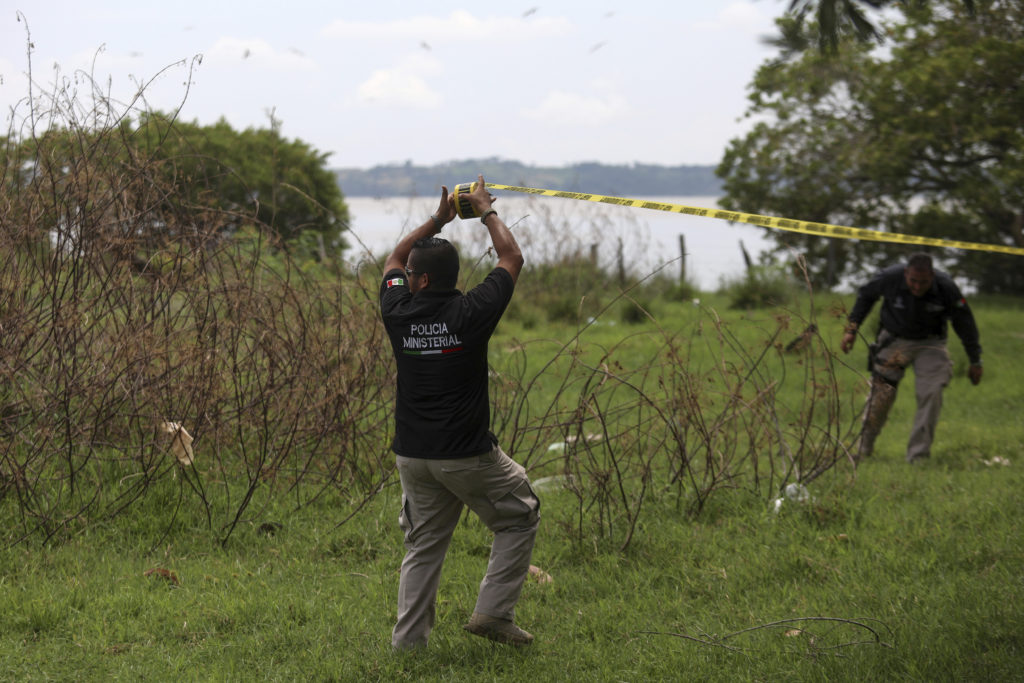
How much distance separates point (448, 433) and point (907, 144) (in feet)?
54.2

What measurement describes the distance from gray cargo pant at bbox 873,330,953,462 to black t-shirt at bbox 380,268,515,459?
5231 mm

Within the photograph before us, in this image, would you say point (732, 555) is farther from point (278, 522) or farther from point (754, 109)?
point (754, 109)

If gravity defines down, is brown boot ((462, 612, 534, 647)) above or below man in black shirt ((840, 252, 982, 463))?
below

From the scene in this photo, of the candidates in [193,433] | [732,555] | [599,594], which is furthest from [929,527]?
[193,433]

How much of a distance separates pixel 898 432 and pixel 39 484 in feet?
25.9

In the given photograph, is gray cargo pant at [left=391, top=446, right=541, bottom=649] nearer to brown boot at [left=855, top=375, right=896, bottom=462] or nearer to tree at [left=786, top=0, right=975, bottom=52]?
tree at [left=786, top=0, right=975, bottom=52]

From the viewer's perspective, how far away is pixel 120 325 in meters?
6.43

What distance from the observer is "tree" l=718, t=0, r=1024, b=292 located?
55.0 feet

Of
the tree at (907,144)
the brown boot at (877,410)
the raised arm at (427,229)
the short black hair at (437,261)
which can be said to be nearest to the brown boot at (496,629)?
the short black hair at (437,261)

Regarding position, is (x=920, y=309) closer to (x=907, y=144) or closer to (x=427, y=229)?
(x=427, y=229)

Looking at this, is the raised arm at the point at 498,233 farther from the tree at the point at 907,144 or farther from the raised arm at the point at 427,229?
the tree at the point at 907,144

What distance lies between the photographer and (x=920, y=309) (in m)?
7.82

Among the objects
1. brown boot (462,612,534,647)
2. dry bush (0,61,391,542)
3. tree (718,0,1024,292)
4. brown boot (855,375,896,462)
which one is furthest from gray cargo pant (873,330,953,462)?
tree (718,0,1024,292)

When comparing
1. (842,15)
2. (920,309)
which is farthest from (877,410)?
(842,15)
